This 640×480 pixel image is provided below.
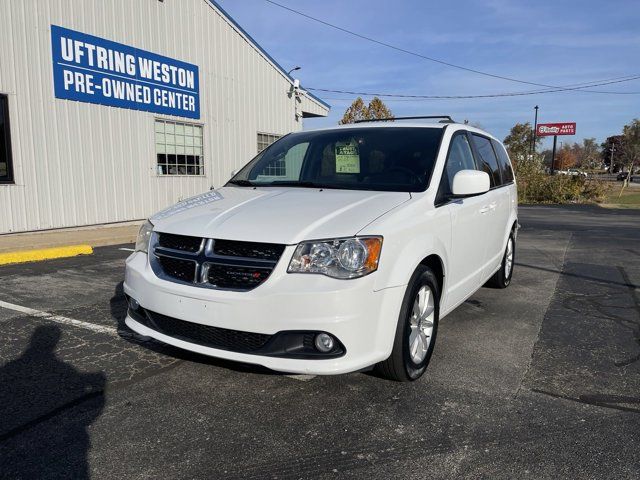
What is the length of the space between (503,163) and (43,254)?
685 cm

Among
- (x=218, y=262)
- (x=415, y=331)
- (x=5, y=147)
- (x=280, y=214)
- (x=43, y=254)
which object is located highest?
(x=5, y=147)

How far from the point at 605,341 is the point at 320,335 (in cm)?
283

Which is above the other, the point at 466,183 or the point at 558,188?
the point at 466,183

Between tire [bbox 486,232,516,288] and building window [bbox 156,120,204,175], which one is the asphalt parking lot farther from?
building window [bbox 156,120,204,175]

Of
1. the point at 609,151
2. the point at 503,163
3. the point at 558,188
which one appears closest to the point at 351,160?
the point at 503,163

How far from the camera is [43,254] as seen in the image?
26.4ft

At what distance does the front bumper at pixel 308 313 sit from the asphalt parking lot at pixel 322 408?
360 mm

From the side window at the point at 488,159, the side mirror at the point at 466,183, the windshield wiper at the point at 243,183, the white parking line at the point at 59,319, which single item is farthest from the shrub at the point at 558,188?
the white parking line at the point at 59,319

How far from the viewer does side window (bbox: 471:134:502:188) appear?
5.05 m

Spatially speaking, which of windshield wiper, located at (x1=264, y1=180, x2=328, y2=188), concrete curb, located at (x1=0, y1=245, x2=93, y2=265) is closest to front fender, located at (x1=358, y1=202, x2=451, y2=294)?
windshield wiper, located at (x1=264, y1=180, x2=328, y2=188)

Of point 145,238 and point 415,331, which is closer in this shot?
point 415,331

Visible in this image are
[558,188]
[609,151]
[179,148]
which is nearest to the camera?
[179,148]

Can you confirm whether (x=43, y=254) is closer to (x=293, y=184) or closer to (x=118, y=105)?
(x=118, y=105)

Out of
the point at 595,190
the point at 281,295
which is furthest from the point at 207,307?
the point at 595,190
